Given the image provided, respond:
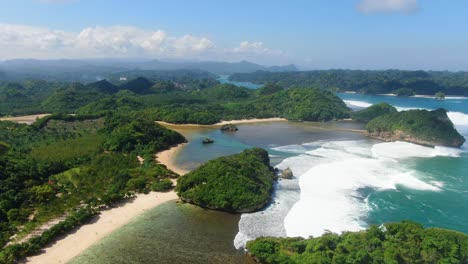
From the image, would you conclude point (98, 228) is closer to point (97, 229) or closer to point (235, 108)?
point (97, 229)

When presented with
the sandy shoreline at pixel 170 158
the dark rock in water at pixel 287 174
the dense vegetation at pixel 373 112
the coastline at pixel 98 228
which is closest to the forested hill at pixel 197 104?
the dense vegetation at pixel 373 112

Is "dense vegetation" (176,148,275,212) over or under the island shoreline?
over

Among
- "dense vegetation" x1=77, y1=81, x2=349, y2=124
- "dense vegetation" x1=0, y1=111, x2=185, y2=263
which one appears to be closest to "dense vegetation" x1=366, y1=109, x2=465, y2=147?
"dense vegetation" x1=77, y1=81, x2=349, y2=124

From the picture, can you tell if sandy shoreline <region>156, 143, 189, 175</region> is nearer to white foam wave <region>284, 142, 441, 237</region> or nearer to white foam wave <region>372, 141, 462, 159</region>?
white foam wave <region>284, 142, 441, 237</region>

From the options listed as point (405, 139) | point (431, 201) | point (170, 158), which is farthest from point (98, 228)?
point (405, 139)

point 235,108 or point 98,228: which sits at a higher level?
point 235,108

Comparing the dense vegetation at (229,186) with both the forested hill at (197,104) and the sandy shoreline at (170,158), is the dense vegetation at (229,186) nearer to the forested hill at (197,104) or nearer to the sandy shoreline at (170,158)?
the sandy shoreline at (170,158)
